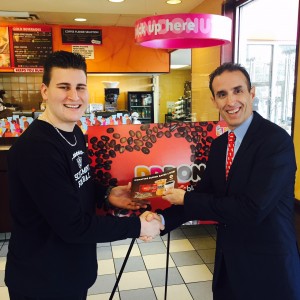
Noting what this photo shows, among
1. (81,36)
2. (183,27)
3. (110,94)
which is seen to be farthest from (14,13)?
(183,27)

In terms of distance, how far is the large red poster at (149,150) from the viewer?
7.90 feet

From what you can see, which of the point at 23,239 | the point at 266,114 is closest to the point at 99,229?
the point at 23,239

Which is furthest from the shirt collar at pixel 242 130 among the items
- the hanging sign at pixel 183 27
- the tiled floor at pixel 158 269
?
the tiled floor at pixel 158 269

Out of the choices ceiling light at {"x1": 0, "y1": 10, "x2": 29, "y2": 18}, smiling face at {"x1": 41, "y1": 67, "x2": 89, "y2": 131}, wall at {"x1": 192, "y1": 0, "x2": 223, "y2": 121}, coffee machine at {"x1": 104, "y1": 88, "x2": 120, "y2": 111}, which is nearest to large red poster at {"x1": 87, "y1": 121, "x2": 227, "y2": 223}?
smiling face at {"x1": 41, "y1": 67, "x2": 89, "y2": 131}

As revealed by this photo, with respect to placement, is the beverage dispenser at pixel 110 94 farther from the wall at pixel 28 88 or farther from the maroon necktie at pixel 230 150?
the maroon necktie at pixel 230 150

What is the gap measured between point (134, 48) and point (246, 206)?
5559 mm

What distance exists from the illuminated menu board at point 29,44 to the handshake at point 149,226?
17.3 ft

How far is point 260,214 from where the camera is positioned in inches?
56.9

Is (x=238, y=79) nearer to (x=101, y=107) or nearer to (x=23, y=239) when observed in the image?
(x=23, y=239)

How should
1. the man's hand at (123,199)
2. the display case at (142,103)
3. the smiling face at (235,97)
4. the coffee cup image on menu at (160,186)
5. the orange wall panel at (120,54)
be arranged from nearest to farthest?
the smiling face at (235,97)
the coffee cup image on menu at (160,186)
the man's hand at (123,199)
the orange wall panel at (120,54)
the display case at (142,103)

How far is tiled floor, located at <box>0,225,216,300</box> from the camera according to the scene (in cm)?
289

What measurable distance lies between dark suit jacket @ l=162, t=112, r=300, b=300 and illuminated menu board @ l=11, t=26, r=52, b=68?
17.9 ft

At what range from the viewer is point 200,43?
126 inches

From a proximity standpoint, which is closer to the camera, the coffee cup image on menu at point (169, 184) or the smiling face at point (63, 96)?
the smiling face at point (63, 96)
